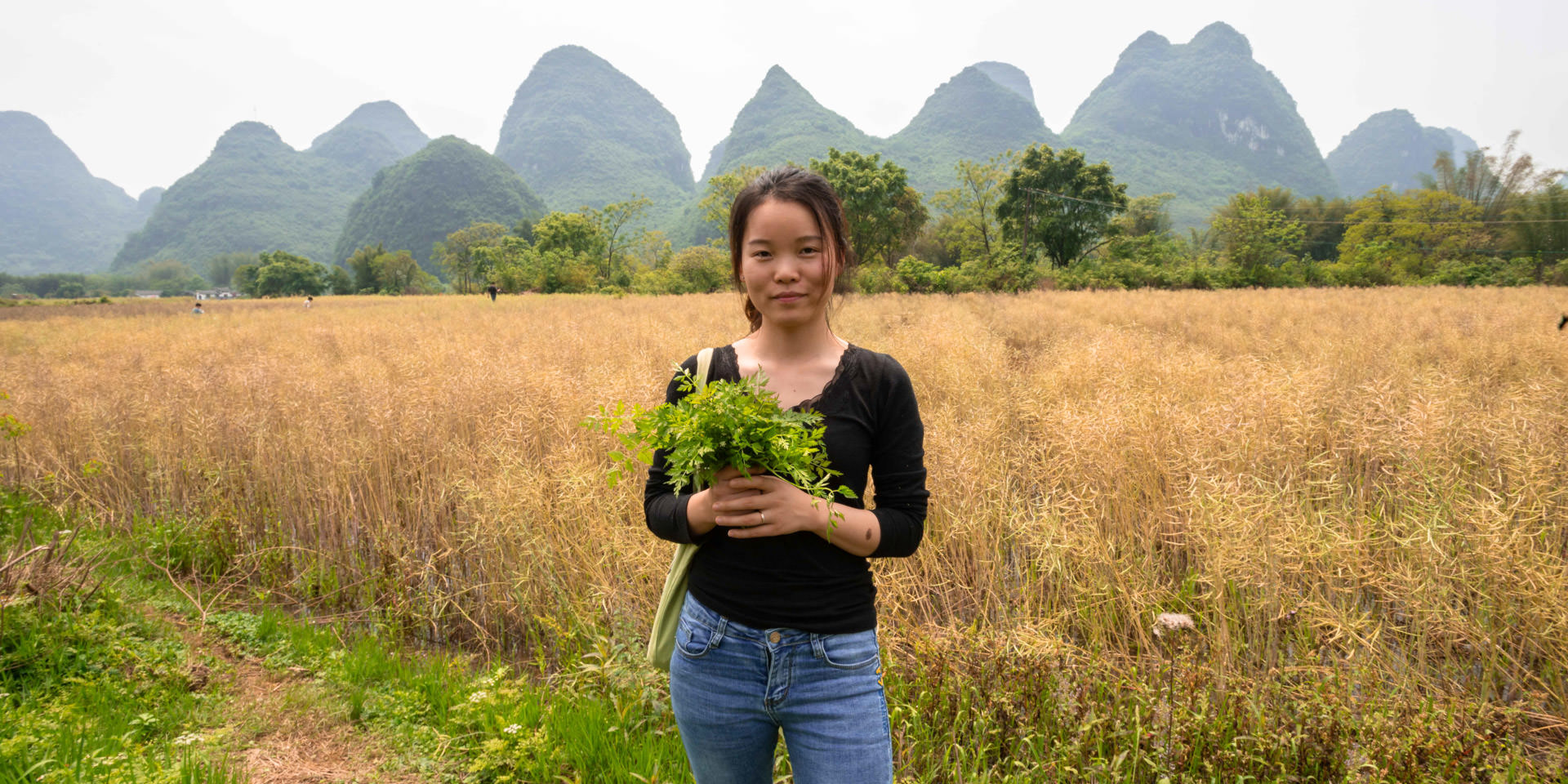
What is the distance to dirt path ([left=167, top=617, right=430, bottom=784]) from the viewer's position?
2.37 metres

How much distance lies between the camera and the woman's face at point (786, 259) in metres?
1.29

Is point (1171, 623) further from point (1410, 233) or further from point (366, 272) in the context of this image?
point (366, 272)

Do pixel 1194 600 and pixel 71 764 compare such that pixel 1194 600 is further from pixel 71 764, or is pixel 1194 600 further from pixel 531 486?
pixel 71 764

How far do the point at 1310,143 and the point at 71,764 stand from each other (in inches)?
8014

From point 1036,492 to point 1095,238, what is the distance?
3757 centimetres

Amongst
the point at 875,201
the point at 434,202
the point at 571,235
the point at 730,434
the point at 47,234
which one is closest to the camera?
the point at 730,434

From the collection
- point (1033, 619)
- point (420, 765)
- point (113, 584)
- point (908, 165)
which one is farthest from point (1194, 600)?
point (908, 165)

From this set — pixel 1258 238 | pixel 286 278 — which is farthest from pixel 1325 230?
pixel 286 278

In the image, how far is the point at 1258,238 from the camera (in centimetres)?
3341

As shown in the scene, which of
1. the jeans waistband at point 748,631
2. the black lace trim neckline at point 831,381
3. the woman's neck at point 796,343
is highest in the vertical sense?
the woman's neck at point 796,343

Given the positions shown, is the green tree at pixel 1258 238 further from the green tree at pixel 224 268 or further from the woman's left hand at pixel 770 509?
the green tree at pixel 224 268

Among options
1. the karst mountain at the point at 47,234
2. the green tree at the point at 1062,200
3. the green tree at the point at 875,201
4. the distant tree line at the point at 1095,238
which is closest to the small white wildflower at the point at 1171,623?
the distant tree line at the point at 1095,238

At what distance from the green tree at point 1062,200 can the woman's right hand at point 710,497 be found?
3654cm

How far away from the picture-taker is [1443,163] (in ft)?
169
